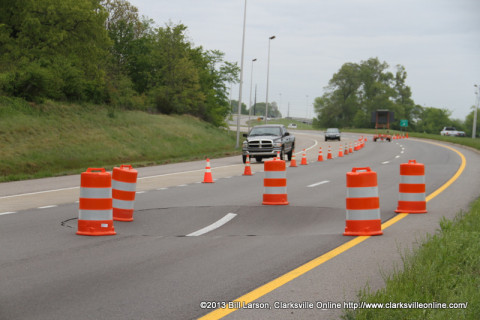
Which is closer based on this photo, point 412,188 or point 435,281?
point 435,281

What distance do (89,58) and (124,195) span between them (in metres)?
33.0

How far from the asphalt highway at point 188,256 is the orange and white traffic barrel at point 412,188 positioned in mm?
391

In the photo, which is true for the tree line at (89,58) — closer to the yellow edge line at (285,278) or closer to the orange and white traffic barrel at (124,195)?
the orange and white traffic barrel at (124,195)

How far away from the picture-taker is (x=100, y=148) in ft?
122

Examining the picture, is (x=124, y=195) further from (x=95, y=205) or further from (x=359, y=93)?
(x=359, y=93)

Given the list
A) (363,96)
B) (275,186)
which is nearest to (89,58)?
(275,186)

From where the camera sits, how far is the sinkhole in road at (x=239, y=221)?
32.9 ft

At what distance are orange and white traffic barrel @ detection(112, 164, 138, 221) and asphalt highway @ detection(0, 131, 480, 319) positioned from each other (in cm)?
35

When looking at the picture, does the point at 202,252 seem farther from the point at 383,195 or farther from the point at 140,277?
the point at 383,195

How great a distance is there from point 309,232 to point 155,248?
2758 millimetres

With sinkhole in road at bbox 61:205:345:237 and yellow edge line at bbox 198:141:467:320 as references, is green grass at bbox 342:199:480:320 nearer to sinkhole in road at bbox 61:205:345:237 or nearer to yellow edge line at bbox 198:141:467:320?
yellow edge line at bbox 198:141:467:320

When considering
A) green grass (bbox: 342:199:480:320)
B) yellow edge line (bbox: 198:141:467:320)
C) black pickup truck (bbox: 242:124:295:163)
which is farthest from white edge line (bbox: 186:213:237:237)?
black pickup truck (bbox: 242:124:295:163)

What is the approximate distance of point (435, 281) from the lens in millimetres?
5832

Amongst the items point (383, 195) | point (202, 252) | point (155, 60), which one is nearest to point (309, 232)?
point (202, 252)
